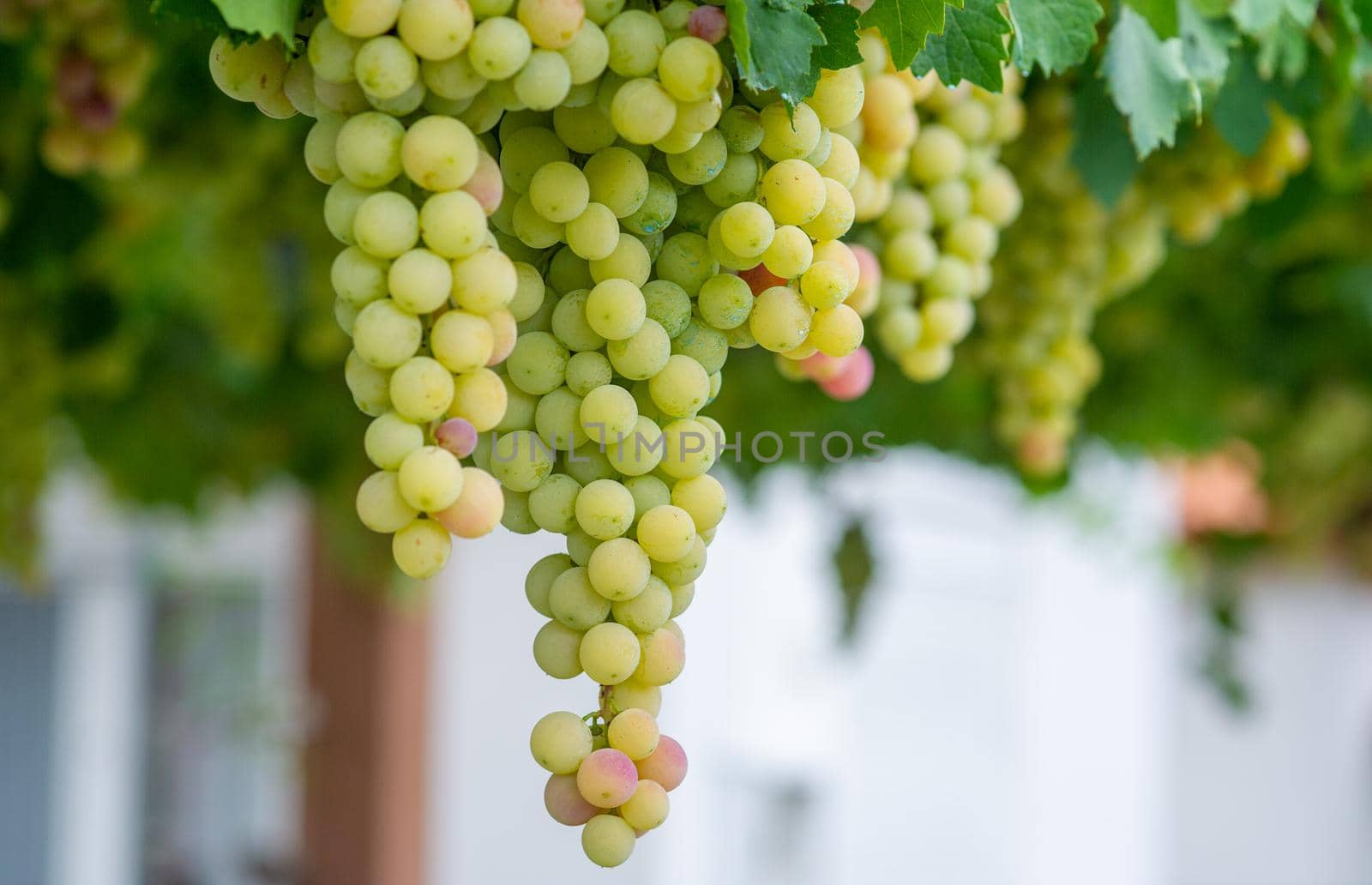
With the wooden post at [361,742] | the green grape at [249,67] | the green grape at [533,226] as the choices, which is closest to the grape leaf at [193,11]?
the green grape at [249,67]

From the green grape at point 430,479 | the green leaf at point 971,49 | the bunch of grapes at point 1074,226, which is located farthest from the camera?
the bunch of grapes at point 1074,226

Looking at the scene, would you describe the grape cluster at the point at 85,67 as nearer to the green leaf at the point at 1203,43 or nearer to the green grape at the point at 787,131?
the green grape at the point at 787,131

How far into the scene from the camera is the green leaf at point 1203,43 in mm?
597

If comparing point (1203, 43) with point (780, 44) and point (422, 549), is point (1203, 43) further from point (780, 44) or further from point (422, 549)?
point (422, 549)

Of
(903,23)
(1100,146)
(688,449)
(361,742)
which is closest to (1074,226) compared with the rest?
(1100,146)

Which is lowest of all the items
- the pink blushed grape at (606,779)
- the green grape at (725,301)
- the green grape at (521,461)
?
the pink blushed grape at (606,779)

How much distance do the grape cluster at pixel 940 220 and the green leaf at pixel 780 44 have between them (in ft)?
0.59

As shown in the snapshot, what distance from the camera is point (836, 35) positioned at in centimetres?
46

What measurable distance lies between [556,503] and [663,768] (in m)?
0.10

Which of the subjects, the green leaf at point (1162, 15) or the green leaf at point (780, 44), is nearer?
the green leaf at point (780, 44)

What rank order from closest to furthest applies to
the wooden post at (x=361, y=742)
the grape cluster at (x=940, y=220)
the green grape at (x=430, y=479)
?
the green grape at (x=430, y=479) < the grape cluster at (x=940, y=220) < the wooden post at (x=361, y=742)

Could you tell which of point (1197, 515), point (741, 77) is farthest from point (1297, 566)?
point (741, 77)

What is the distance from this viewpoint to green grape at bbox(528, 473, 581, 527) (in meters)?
0.44

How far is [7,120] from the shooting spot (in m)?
0.93
